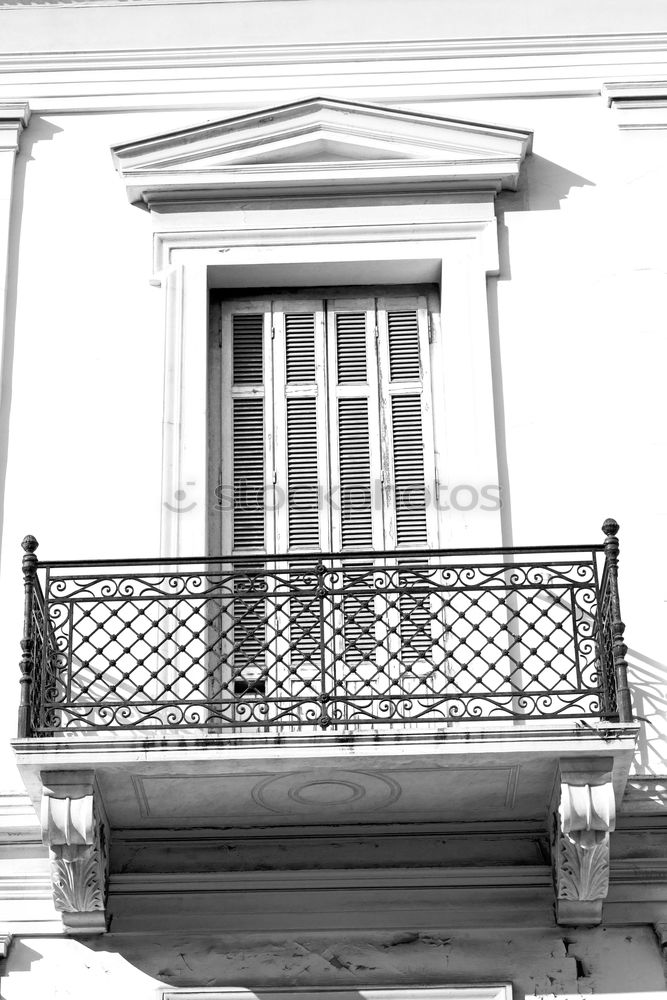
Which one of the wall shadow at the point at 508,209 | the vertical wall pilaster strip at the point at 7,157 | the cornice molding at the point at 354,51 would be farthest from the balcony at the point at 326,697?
the cornice molding at the point at 354,51

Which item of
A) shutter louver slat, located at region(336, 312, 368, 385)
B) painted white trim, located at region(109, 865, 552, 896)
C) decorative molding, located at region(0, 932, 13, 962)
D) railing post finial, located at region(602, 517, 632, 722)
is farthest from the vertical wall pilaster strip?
railing post finial, located at region(602, 517, 632, 722)

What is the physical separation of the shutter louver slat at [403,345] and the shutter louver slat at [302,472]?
499mm

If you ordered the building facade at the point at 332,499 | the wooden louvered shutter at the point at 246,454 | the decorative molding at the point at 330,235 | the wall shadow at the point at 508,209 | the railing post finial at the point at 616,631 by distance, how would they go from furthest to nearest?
the decorative molding at the point at 330,235 < the wall shadow at the point at 508,209 < the wooden louvered shutter at the point at 246,454 < the building facade at the point at 332,499 < the railing post finial at the point at 616,631

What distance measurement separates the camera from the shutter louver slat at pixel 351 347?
11070 millimetres

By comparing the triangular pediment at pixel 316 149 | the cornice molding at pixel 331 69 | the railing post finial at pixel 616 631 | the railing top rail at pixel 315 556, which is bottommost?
the railing post finial at pixel 616 631

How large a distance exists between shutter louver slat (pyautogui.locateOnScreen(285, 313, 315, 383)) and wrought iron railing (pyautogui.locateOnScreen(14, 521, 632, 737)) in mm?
1178

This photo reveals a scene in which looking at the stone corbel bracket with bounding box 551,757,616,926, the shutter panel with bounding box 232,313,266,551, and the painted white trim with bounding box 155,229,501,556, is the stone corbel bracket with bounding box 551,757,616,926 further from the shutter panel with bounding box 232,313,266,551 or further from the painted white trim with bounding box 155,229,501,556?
the shutter panel with bounding box 232,313,266,551

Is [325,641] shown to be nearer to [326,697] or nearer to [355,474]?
[326,697]

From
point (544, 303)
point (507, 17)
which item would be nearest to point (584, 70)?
point (507, 17)

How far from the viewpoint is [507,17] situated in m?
11.7

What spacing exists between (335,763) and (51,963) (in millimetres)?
1637

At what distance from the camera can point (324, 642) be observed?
9516 millimetres

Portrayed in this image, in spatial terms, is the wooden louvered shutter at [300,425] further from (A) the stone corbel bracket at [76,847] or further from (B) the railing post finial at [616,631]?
(A) the stone corbel bracket at [76,847]

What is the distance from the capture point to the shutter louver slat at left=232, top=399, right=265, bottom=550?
34.9ft
